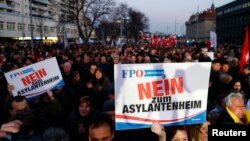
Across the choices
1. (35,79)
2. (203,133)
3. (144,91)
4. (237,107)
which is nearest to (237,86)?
(237,107)

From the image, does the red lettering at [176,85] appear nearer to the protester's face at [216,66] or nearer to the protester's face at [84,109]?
the protester's face at [84,109]

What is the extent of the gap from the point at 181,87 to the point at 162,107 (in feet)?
1.12

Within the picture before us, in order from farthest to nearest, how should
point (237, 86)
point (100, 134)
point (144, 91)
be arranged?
point (237, 86)
point (144, 91)
point (100, 134)

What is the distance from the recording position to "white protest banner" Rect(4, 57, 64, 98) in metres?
6.60

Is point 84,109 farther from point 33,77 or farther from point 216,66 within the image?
point 216,66

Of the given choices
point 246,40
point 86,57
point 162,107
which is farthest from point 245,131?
point 86,57

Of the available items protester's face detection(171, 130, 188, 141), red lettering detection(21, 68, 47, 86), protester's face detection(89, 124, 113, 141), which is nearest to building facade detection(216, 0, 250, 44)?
red lettering detection(21, 68, 47, 86)

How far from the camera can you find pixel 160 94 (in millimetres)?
4422

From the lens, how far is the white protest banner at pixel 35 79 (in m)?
6.60

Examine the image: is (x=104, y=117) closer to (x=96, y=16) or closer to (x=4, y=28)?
(x=96, y=16)

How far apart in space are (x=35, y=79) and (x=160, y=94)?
3.10 metres

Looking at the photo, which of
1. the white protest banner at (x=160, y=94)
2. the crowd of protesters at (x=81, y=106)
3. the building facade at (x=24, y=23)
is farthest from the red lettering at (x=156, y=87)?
the building facade at (x=24, y=23)

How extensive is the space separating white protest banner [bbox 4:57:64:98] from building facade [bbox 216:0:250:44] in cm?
7797

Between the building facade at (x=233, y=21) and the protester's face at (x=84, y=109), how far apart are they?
260ft
